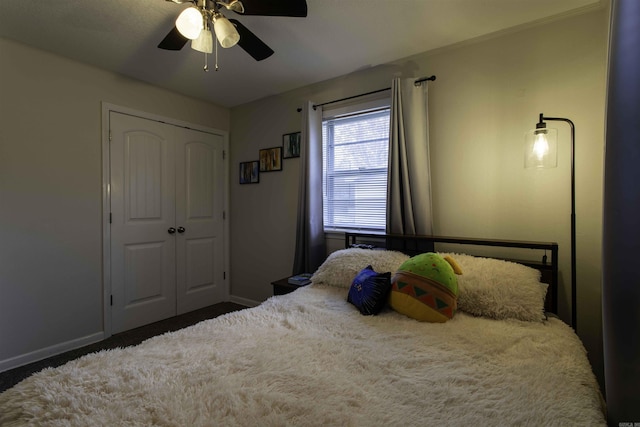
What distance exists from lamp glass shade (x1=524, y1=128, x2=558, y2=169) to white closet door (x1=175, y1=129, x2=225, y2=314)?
3.18 meters

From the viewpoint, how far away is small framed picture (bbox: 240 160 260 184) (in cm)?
354

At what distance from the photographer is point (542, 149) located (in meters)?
1.78

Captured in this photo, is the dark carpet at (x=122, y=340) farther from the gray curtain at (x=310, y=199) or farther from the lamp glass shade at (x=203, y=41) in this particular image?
the lamp glass shade at (x=203, y=41)

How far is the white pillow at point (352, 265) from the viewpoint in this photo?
2.03 m

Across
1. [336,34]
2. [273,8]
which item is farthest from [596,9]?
[273,8]

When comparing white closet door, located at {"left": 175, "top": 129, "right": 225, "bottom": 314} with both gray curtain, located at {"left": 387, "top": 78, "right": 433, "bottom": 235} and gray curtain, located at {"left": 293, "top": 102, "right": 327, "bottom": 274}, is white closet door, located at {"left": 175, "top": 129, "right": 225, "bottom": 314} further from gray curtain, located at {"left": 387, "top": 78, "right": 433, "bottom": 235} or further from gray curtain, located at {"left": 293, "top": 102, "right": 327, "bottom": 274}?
gray curtain, located at {"left": 387, "top": 78, "right": 433, "bottom": 235}

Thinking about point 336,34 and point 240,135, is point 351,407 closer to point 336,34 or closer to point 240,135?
point 336,34

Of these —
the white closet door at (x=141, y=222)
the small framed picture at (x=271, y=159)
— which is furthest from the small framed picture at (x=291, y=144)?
the white closet door at (x=141, y=222)

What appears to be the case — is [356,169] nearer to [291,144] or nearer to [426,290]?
[291,144]

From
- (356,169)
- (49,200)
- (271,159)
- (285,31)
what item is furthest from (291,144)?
(49,200)

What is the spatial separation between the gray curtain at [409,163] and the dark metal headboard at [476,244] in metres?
0.09

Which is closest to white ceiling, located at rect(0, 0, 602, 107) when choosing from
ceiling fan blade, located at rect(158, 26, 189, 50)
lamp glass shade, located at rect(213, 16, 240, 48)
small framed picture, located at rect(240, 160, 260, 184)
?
ceiling fan blade, located at rect(158, 26, 189, 50)

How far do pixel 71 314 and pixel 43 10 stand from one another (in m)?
2.30

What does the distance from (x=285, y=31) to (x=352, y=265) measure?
1718 mm
